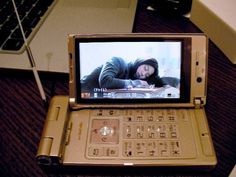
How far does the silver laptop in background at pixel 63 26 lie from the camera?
0.83 m

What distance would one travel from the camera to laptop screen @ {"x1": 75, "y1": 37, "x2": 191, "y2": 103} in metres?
0.60

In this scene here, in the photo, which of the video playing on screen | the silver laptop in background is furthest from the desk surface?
the video playing on screen

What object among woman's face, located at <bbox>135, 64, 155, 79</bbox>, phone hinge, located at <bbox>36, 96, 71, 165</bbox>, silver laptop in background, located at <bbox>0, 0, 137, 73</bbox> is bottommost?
phone hinge, located at <bbox>36, 96, 71, 165</bbox>

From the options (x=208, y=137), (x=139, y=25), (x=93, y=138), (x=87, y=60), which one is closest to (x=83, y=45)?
(x=87, y=60)

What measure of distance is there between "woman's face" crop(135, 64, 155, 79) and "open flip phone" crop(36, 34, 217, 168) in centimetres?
2

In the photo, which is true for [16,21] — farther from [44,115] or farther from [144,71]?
[144,71]

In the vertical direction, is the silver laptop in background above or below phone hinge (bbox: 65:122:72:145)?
above

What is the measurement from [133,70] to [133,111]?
0.27 ft

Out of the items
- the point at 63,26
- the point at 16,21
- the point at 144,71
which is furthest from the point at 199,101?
the point at 16,21

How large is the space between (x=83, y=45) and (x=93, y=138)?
17 centimetres

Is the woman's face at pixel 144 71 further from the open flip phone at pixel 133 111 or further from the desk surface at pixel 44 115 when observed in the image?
the desk surface at pixel 44 115

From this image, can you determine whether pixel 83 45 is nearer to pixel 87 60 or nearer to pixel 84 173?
pixel 87 60

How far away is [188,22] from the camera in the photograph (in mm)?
965

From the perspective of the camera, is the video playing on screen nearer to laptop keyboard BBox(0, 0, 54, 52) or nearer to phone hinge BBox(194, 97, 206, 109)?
phone hinge BBox(194, 97, 206, 109)
